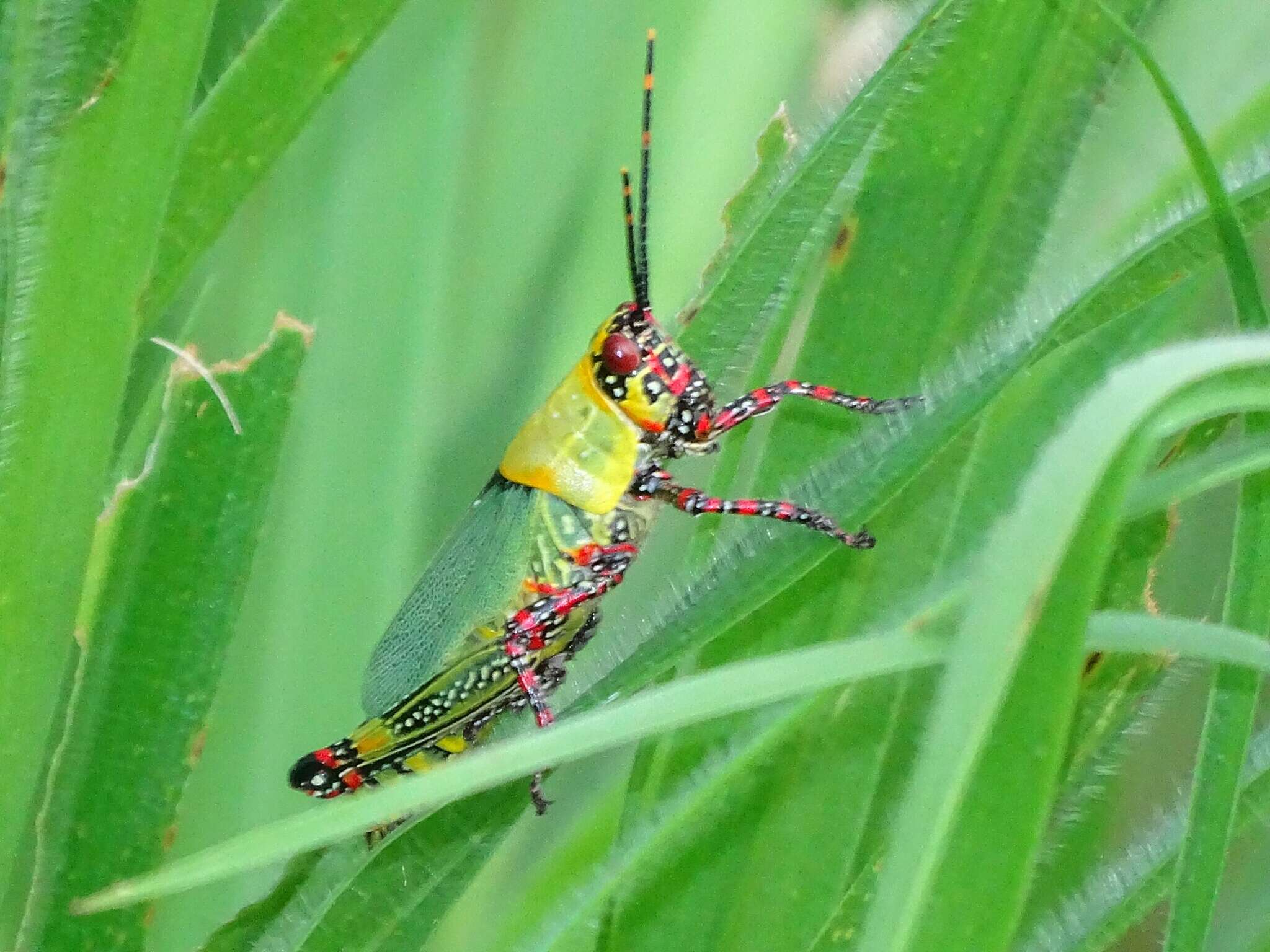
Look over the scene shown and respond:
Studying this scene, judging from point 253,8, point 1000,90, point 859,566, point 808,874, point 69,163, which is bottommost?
point 808,874

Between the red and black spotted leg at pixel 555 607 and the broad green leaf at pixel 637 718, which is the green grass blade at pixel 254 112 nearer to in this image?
the broad green leaf at pixel 637 718

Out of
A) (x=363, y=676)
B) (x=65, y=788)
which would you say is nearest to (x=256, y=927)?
(x=65, y=788)

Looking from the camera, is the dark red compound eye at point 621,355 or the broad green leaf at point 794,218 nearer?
the broad green leaf at point 794,218

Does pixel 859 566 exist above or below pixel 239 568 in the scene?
below

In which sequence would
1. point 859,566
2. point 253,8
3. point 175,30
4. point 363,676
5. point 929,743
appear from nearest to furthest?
1. point 929,743
2. point 175,30
3. point 859,566
4. point 253,8
5. point 363,676

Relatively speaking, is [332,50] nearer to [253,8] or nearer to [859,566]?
[253,8]

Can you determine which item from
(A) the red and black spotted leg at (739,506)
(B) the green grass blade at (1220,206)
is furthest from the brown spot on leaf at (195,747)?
(B) the green grass blade at (1220,206)

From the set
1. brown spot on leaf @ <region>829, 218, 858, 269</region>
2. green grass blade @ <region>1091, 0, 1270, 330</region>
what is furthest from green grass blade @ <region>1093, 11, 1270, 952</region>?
brown spot on leaf @ <region>829, 218, 858, 269</region>
